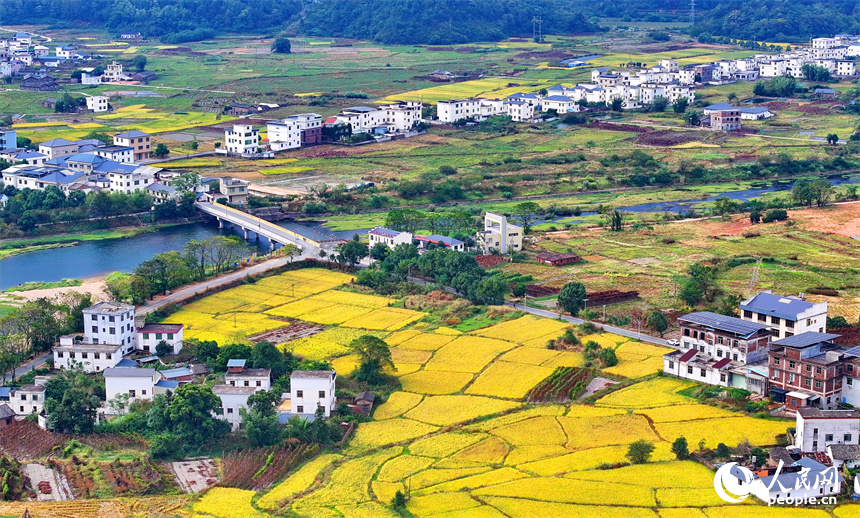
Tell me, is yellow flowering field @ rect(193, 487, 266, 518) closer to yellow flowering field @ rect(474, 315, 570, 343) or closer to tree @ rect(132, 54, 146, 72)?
yellow flowering field @ rect(474, 315, 570, 343)

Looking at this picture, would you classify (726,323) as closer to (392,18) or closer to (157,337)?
(157,337)

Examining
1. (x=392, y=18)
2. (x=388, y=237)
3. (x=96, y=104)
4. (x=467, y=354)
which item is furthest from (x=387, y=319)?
(x=392, y=18)

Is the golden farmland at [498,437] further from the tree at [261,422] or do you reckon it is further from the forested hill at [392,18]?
the forested hill at [392,18]

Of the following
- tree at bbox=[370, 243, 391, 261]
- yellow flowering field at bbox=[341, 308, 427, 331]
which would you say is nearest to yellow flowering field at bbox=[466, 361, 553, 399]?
yellow flowering field at bbox=[341, 308, 427, 331]

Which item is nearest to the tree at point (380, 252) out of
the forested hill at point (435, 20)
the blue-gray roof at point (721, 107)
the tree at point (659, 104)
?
the blue-gray roof at point (721, 107)

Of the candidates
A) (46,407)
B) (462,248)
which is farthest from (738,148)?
(46,407)

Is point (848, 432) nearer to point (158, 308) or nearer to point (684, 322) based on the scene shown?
point (684, 322)

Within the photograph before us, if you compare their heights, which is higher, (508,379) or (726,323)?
(726,323)
